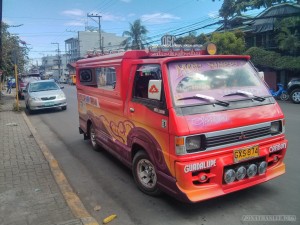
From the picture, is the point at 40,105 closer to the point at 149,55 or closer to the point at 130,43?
the point at 149,55

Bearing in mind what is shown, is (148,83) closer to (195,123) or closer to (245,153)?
(195,123)

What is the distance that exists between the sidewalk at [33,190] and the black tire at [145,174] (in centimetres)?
98

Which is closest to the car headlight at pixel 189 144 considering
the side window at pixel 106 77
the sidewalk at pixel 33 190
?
the sidewalk at pixel 33 190

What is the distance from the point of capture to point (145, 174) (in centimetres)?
462

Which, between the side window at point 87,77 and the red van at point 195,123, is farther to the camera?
the side window at point 87,77

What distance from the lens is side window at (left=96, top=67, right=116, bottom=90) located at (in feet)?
17.9

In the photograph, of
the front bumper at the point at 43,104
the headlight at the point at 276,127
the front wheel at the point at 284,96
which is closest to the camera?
the headlight at the point at 276,127

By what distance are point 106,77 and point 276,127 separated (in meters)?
3.23

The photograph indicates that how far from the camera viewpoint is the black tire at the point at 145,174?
14.5ft

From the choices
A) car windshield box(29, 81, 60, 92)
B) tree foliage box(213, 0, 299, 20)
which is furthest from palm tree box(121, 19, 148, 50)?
car windshield box(29, 81, 60, 92)

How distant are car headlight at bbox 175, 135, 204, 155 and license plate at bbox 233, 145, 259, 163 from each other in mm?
515

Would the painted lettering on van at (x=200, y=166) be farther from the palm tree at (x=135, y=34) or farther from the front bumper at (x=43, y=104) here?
the palm tree at (x=135, y=34)

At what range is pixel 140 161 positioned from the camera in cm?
464

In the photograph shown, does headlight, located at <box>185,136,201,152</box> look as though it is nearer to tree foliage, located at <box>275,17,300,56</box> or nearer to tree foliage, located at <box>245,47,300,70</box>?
tree foliage, located at <box>275,17,300,56</box>
